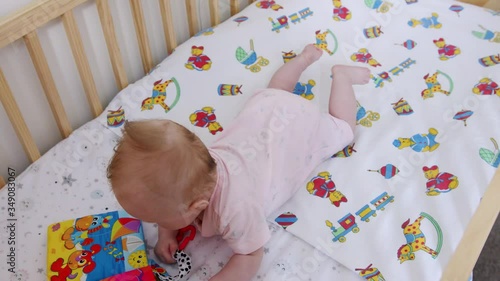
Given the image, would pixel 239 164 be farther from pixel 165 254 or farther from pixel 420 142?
pixel 420 142

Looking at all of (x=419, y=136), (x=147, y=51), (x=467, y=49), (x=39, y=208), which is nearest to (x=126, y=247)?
(x=39, y=208)

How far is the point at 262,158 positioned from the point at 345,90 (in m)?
0.36

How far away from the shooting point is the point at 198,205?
80cm

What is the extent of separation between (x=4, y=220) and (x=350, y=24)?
1086 millimetres

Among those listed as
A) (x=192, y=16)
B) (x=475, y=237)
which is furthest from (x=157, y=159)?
(x=192, y=16)

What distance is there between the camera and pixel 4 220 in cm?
100

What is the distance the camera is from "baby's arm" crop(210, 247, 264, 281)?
0.88m

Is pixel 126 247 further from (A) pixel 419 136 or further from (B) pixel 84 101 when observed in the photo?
(A) pixel 419 136

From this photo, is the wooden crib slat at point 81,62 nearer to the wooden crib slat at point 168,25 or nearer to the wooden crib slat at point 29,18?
the wooden crib slat at point 29,18

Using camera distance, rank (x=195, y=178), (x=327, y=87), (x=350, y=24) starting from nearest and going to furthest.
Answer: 1. (x=195, y=178)
2. (x=327, y=87)
3. (x=350, y=24)

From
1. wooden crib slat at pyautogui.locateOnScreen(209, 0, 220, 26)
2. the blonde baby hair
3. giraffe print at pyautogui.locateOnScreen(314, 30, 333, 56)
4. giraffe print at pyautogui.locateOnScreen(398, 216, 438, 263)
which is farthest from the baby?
wooden crib slat at pyautogui.locateOnScreen(209, 0, 220, 26)

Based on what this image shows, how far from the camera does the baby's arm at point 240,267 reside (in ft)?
2.89

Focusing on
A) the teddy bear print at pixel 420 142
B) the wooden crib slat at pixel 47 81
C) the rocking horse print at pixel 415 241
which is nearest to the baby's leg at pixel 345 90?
the teddy bear print at pixel 420 142

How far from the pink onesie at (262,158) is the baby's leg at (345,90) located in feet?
0.14
